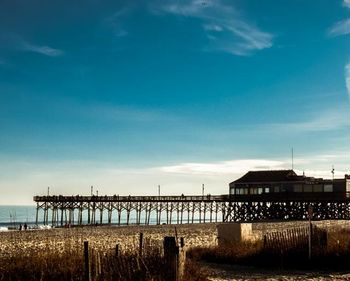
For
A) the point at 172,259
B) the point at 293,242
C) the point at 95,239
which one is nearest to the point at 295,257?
the point at 293,242

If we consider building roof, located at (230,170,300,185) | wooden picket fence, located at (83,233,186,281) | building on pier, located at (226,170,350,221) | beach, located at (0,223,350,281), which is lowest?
beach, located at (0,223,350,281)

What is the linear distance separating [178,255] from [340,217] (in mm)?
56341

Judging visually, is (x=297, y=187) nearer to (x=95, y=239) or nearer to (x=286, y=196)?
(x=286, y=196)

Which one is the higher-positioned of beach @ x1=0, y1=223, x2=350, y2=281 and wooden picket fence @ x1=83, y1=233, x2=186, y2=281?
wooden picket fence @ x1=83, y1=233, x2=186, y2=281

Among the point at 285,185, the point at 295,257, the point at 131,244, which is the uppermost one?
the point at 285,185

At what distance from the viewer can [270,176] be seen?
70938mm

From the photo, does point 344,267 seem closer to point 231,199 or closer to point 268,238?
point 268,238

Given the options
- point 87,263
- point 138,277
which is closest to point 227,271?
point 138,277

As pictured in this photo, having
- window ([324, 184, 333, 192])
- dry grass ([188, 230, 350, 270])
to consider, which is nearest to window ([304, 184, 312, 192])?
window ([324, 184, 333, 192])

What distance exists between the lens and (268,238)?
22.5 m

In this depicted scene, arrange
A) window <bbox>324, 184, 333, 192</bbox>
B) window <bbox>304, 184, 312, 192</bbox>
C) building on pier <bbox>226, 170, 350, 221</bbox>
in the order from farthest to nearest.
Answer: window <bbox>304, 184, 312, 192</bbox>
building on pier <bbox>226, 170, 350, 221</bbox>
window <bbox>324, 184, 333, 192</bbox>

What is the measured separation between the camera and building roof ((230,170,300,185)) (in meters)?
69.1

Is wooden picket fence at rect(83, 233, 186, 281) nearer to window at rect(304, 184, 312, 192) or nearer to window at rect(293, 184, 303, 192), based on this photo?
window at rect(304, 184, 312, 192)

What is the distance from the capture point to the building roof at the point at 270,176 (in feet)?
227
